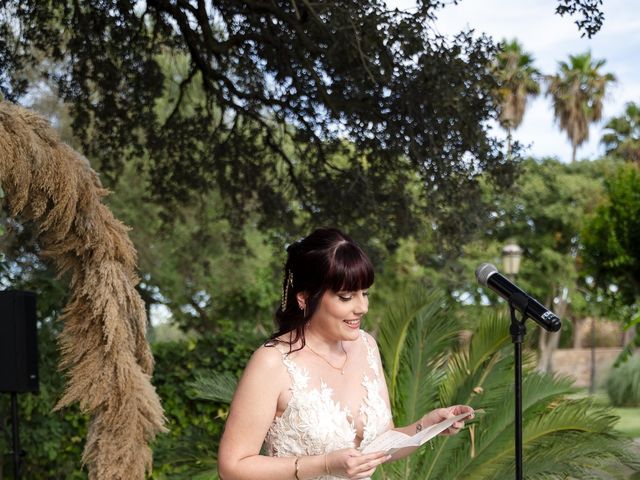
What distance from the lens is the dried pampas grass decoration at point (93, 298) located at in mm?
4738

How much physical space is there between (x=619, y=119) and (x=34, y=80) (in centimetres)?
2506

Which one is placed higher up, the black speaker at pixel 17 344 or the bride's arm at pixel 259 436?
the black speaker at pixel 17 344

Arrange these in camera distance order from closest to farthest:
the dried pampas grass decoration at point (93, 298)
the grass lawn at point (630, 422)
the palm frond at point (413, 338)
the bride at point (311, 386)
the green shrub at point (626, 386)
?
the bride at point (311, 386) → the dried pampas grass decoration at point (93, 298) → the palm frond at point (413, 338) → the grass lawn at point (630, 422) → the green shrub at point (626, 386)

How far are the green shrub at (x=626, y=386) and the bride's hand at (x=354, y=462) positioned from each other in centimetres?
1777

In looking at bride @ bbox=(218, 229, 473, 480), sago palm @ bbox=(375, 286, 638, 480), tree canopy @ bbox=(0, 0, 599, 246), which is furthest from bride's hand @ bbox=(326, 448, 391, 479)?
tree canopy @ bbox=(0, 0, 599, 246)

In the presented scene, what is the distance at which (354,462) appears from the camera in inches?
108

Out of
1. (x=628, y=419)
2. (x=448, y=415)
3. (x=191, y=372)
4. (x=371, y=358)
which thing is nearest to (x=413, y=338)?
(x=191, y=372)

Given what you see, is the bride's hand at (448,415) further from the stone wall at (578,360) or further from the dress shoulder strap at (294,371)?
the stone wall at (578,360)

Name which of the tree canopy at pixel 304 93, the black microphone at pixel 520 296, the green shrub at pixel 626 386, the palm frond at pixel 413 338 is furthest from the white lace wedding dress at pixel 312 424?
the green shrub at pixel 626 386

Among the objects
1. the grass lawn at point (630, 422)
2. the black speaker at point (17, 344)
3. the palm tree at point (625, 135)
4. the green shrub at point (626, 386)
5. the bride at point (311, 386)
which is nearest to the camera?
the bride at point (311, 386)

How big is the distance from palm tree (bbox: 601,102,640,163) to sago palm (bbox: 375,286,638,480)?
96.5 ft

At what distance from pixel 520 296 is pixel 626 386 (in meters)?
17.3

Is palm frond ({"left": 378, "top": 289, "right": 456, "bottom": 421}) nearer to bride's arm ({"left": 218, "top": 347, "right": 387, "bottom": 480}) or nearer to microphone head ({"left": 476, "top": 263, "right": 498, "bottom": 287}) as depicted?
microphone head ({"left": 476, "top": 263, "right": 498, "bottom": 287})

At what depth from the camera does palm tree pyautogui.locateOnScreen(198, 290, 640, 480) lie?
19.5 ft
